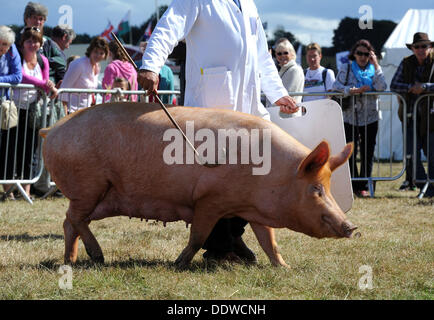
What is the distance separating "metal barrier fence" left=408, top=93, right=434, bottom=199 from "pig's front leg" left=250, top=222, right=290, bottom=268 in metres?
4.71

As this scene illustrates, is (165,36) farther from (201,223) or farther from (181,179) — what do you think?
(201,223)

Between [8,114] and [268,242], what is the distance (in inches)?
176

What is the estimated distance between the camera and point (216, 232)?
433 cm

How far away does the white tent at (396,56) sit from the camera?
48.2 feet

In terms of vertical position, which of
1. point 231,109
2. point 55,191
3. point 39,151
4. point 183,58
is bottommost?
point 55,191

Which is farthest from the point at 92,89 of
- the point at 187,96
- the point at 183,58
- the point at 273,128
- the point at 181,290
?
the point at 181,290

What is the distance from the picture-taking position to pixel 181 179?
385 centimetres

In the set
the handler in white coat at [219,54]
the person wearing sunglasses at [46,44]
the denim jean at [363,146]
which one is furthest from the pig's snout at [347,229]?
the person wearing sunglasses at [46,44]

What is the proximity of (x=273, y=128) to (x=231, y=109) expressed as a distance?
394mm

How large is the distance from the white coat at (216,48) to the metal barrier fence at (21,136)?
394 centimetres

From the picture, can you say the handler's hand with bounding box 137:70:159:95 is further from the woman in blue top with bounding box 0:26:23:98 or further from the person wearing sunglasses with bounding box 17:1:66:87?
the person wearing sunglasses with bounding box 17:1:66:87

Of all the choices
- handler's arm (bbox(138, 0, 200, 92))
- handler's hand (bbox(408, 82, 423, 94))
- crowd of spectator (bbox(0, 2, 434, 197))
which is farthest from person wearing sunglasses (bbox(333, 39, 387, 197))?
handler's arm (bbox(138, 0, 200, 92))
